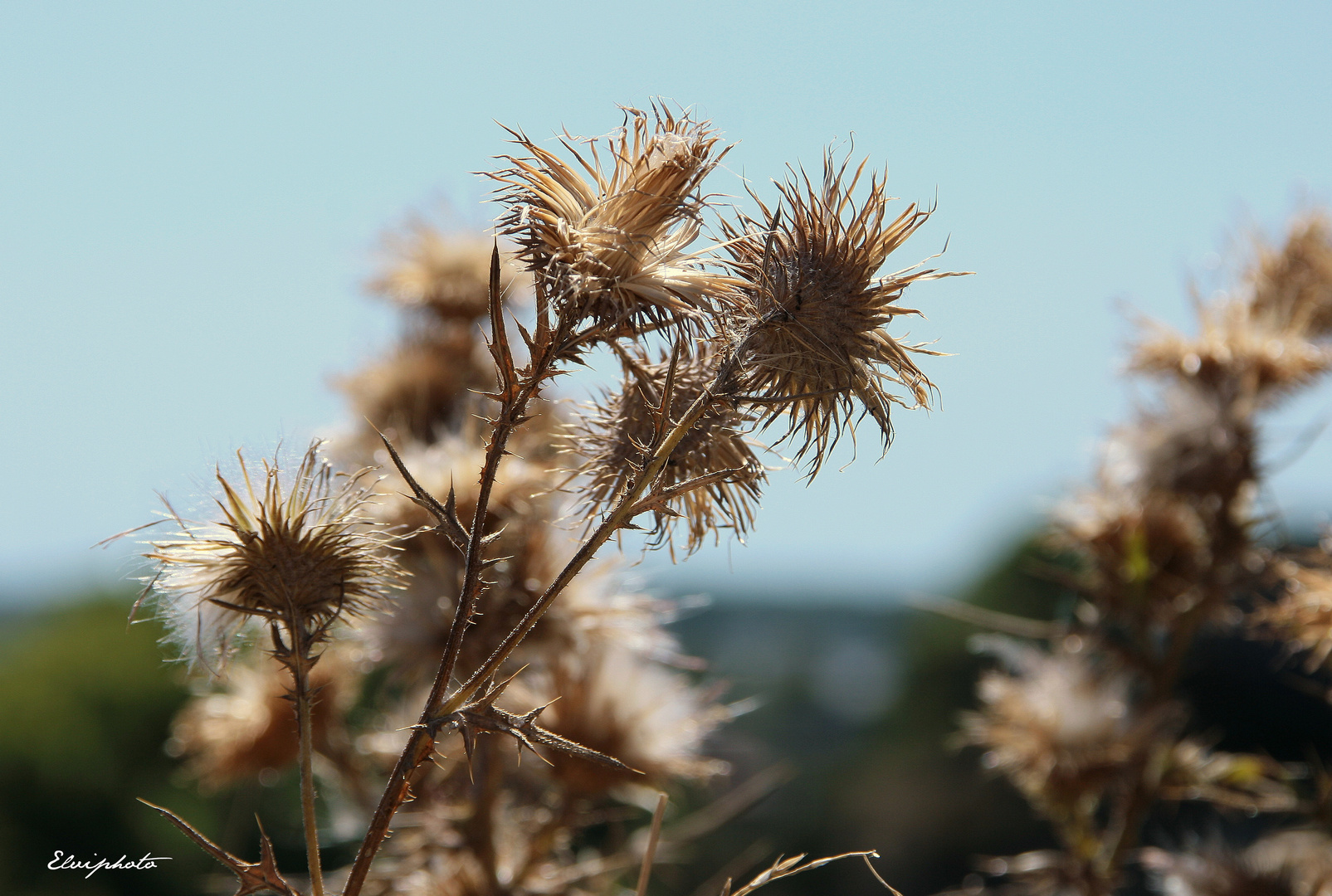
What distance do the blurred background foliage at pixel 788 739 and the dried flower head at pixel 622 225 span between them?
→ 64.6 inches

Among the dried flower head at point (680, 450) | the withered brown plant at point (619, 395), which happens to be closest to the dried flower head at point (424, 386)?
the withered brown plant at point (619, 395)

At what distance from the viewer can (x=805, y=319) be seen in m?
0.66

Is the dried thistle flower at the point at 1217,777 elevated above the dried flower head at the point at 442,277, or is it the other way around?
the dried flower head at the point at 442,277

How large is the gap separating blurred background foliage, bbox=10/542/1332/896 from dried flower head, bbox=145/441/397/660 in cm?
156

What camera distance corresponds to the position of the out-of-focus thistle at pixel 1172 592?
1436 millimetres

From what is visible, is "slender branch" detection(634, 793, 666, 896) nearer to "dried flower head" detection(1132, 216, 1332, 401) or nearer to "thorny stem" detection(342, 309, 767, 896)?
"thorny stem" detection(342, 309, 767, 896)

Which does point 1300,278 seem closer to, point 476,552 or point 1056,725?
point 1056,725

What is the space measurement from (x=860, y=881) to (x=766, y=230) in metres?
7.51

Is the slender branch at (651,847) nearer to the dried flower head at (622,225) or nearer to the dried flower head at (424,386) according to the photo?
the dried flower head at (622,225)

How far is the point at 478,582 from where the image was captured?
0.62 meters

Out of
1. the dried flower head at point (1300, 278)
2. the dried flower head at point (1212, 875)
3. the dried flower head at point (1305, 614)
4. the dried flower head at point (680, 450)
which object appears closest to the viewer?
the dried flower head at point (680, 450)

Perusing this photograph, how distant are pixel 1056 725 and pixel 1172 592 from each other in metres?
0.26

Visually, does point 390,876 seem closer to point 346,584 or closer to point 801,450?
point 346,584

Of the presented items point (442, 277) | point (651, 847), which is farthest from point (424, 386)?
point (651, 847)
